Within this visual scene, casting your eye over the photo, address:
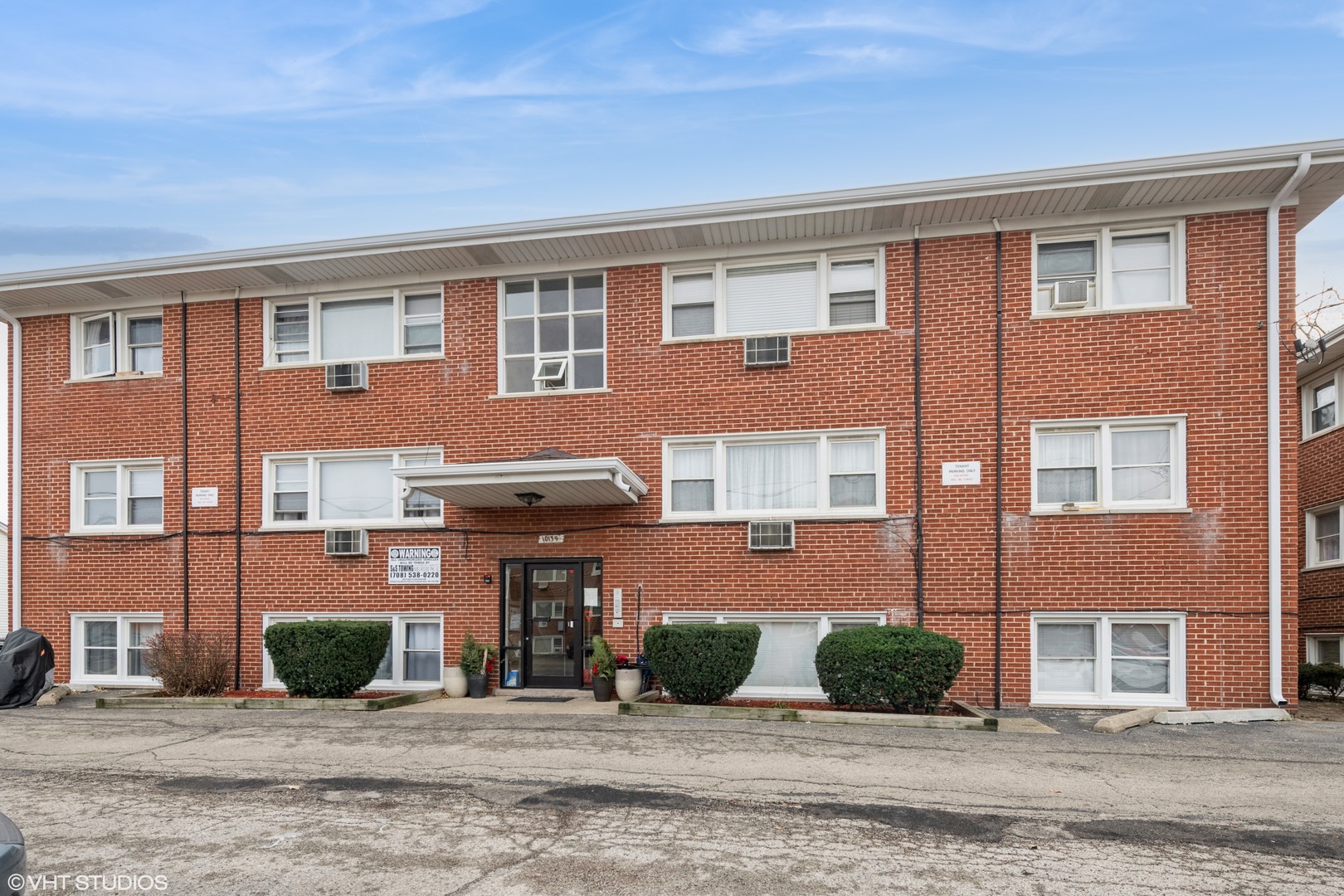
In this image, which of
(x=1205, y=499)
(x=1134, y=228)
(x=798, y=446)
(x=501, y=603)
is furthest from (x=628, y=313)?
(x=1205, y=499)

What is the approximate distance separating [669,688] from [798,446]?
156 inches

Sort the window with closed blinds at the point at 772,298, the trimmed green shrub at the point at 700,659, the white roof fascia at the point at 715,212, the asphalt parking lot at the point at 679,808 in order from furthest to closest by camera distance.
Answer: the window with closed blinds at the point at 772,298 → the trimmed green shrub at the point at 700,659 → the white roof fascia at the point at 715,212 → the asphalt parking lot at the point at 679,808

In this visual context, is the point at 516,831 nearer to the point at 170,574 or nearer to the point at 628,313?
the point at 628,313

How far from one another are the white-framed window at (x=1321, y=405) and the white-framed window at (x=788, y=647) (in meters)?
10.9

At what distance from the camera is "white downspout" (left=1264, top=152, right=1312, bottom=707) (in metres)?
12.7

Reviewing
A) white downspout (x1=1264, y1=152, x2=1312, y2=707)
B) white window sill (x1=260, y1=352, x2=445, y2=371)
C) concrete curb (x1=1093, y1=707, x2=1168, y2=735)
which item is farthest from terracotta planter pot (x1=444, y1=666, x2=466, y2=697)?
white downspout (x1=1264, y1=152, x2=1312, y2=707)

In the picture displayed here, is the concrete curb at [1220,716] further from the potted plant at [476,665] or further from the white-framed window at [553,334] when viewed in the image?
the potted plant at [476,665]

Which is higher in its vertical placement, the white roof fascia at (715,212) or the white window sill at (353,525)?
the white roof fascia at (715,212)

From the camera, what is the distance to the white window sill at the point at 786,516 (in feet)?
46.1

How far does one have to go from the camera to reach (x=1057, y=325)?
13695 mm

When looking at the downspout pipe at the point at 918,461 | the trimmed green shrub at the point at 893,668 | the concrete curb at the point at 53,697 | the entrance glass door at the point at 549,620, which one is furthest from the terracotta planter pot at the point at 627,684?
the concrete curb at the point at 53,697

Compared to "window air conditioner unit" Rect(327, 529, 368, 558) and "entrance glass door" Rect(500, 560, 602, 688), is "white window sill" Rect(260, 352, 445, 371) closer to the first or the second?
"window air conditioner unit" Rect(327, 529, 368, 558)

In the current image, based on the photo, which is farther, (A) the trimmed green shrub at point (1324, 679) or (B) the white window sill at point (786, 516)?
(A) the trimmed green shrub at point (1324, 679)

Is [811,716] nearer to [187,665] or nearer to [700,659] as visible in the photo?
[700,659]
